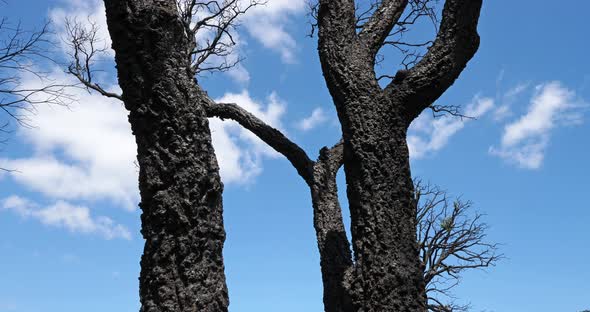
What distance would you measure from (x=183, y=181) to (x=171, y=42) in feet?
3.15

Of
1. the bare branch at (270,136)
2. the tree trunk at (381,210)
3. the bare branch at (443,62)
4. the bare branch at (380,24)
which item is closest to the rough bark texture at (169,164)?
the tree trunk at (381,210)

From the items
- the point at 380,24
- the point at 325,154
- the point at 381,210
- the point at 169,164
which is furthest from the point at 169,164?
the point at 325,154

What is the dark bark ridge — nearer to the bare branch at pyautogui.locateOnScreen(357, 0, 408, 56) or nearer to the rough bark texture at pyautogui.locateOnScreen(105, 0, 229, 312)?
the bare branch at pyautogui.locateOnScreen(357, 0, 408, 56)

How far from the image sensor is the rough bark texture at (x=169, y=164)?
12.1 ft

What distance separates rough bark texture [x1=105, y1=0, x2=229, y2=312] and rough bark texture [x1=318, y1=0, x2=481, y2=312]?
2315 millimetres

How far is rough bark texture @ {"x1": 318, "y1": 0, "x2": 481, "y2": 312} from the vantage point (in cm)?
571

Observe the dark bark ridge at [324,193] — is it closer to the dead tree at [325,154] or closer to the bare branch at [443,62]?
the dead tree at [325,154]

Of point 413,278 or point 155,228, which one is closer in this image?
point 155,228

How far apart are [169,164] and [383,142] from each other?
2751 millimetres

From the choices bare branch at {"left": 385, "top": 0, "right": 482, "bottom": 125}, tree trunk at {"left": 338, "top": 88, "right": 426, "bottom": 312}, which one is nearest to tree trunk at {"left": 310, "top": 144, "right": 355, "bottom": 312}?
tree trunk at {"left": 338, "top": 88, "right": 426, "bottom": 312}

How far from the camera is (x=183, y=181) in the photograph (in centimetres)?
379

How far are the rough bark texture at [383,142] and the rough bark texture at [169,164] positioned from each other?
2.32 metres

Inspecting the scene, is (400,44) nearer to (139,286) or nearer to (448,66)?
(448,66)

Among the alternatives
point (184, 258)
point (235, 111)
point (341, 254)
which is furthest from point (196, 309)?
point (235, 111)
